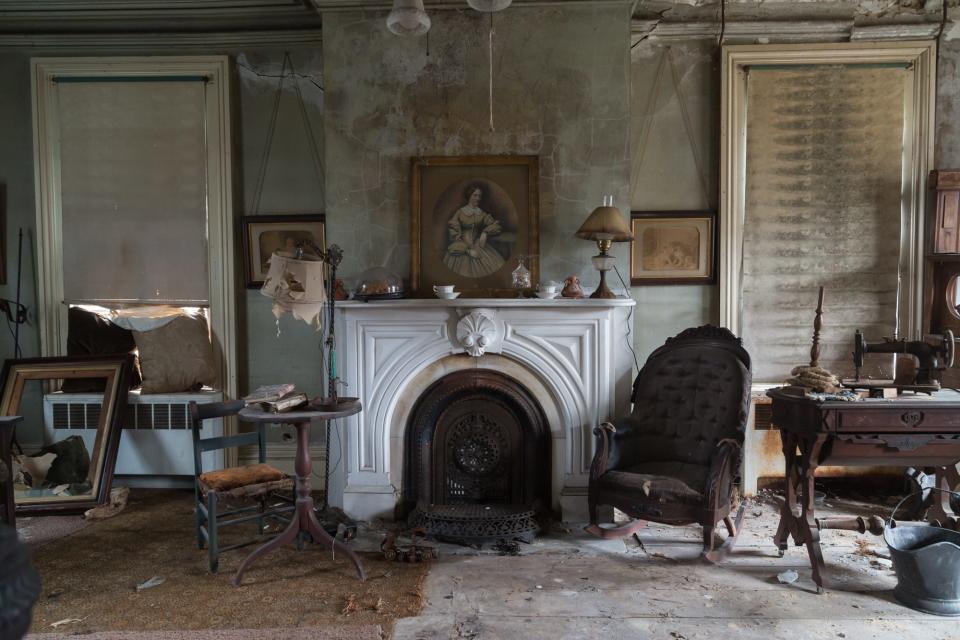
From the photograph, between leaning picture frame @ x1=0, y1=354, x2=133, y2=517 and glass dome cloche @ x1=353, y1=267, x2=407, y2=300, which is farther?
leaning picture frame @ x1=0, y1=354, x2=133, y2=517

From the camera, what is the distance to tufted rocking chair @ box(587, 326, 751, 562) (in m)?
3.81

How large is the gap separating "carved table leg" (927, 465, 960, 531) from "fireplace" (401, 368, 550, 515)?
253 cm

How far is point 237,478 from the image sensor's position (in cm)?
396

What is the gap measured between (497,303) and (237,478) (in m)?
2.05

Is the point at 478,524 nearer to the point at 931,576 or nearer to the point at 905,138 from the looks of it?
the point at 931,576

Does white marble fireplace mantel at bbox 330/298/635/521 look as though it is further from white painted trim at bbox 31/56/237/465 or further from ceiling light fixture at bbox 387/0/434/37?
ceiling light fixture at bbox 387/0/434/37

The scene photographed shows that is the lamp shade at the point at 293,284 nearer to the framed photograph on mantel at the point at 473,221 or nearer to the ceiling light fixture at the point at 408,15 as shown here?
the framed photograph on mantel at the point at 473,221

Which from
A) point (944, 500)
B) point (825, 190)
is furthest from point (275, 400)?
point (825, 190)

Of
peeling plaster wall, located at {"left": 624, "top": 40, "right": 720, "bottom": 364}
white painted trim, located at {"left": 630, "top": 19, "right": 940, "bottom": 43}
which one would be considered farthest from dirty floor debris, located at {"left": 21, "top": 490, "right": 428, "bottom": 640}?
white painted trim, located at {"left": 630, "top": 19, "right": 940, "bottom": 43}

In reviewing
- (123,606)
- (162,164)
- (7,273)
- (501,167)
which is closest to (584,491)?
(501,167)

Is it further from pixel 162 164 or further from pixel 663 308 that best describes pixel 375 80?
pixel 663 308

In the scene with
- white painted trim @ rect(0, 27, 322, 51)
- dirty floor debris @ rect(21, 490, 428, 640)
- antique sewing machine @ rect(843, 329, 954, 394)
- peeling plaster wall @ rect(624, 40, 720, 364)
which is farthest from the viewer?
white painted trim @ rect(0, 27, 322, 51)

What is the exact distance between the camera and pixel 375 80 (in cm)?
468

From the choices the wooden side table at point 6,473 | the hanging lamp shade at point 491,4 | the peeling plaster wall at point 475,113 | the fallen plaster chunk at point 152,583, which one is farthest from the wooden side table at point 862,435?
the wooden side table at point 6,473
